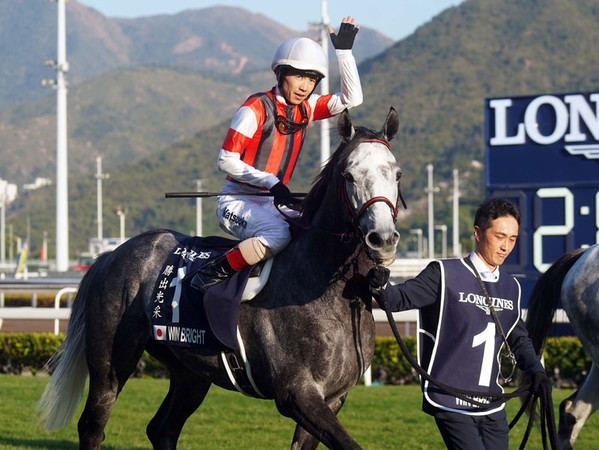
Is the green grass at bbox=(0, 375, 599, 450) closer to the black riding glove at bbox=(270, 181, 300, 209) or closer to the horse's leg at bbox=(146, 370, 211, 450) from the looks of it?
the horse's leg at bbox=(146, 370, 211, 450)

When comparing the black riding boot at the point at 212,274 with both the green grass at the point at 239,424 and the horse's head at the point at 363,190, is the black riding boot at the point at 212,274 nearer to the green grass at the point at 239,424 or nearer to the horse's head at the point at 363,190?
the horse's head at the point at 363,190

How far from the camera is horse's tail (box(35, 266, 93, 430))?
17.9 ft

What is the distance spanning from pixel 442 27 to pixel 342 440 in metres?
114

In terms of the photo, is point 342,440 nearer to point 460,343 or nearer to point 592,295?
point 460,343

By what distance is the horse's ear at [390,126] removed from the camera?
160 inches

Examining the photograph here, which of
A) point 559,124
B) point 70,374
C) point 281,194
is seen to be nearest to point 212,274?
point 281,194

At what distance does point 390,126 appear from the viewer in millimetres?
4094

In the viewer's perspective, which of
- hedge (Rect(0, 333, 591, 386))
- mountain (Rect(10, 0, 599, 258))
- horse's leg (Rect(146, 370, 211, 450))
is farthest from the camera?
mountain (Rect(10, 0, 599, 258))

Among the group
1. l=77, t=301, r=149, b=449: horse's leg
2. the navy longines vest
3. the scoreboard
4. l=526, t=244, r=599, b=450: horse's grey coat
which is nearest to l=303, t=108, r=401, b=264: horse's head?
the navy longines vest

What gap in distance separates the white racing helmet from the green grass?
123 inches

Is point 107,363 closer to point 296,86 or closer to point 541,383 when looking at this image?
point 296,86

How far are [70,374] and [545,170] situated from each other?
6783mm

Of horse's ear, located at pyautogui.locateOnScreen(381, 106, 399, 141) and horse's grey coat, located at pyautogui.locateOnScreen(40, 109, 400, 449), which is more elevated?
horse's ear, located at pyautogui.locateOnScreen(381, 106, 399, 141)

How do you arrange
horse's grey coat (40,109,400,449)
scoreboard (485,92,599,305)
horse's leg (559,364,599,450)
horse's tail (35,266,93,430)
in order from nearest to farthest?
horse's grey coat (40,109,400,449)
horse's tail (35,266,93,430)
horse's leg (559,364,599,450)
scoreboard (485,92,599,305)
